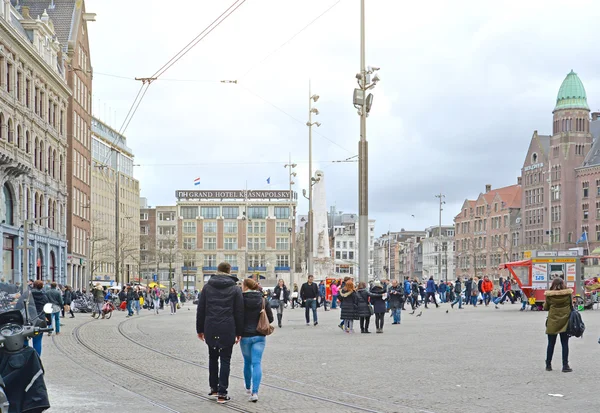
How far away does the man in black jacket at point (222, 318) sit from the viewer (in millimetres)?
11977

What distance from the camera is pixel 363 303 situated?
26984mm

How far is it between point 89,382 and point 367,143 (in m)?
15.6

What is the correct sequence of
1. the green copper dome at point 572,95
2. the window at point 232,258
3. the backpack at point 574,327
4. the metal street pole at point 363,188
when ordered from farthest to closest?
1. the window at point 232,258
2. the green copper dome at point 572,95
3. the metal street pole at point 363,188
4. the backpack at point 574,327

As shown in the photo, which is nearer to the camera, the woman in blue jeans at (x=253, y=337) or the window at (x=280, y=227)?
the woman in blue jeans at (x=253, y=337)

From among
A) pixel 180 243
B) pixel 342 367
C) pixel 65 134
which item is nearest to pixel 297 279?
pixel 65 134

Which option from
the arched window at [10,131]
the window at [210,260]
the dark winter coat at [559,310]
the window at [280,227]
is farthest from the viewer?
the window at [210,260]

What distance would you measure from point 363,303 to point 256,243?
123728 mm

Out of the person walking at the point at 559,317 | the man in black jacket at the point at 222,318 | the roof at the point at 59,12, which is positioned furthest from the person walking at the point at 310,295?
the roof at the point at 59,12

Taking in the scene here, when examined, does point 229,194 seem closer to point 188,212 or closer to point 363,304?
point 188,212

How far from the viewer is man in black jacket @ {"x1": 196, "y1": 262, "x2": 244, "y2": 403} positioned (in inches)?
472

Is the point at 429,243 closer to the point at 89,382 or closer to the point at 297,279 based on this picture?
the point at 297,279

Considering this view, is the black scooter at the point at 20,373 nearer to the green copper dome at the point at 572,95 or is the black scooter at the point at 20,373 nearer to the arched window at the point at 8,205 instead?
the arched window at the point at 8,205

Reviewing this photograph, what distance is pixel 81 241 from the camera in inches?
3012

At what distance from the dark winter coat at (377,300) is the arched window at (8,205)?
30.4 m
